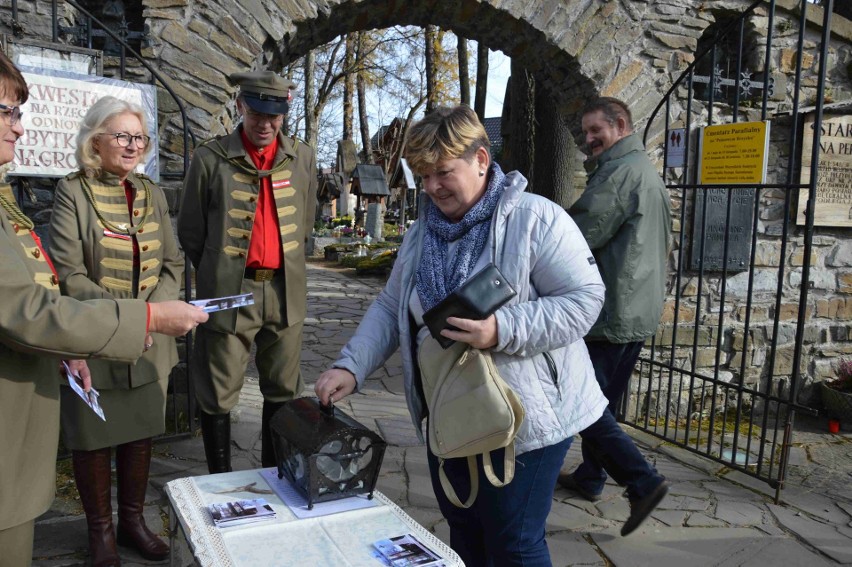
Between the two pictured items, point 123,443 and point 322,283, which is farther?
point 322,283

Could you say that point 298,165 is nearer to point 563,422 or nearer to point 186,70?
point 186,70

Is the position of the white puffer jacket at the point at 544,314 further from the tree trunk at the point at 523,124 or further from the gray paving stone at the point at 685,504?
the tree trunk at the point at 523,124

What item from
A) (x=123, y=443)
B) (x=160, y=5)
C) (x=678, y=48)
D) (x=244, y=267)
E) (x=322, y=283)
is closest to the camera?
(x=123, y=443)

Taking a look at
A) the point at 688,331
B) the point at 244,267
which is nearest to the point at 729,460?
the point at 688,331

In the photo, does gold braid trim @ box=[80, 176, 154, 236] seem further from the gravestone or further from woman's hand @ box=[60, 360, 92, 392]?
the gravestone

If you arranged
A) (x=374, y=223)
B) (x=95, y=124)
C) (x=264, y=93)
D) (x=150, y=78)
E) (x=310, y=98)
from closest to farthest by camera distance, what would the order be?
1. (x=95, y=124)
2. (x=264, y=93)
3. (x=150, y=78)
4. (x=374, y=223)
5. (x=310, y=98)

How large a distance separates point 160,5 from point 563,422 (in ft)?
11.4

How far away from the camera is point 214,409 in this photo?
10.2ft

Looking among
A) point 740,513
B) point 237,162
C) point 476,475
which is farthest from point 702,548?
point 237,162

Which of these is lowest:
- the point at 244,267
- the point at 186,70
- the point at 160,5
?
the point at 244,267

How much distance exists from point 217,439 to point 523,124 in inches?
213

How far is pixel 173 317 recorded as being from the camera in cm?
176

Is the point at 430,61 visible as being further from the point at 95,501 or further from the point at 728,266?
the point at 95,501

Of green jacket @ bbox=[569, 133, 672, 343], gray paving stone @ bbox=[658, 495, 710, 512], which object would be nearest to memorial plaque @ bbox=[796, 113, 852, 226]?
green jacket @ bbox=[569, 133, 672, 343]
